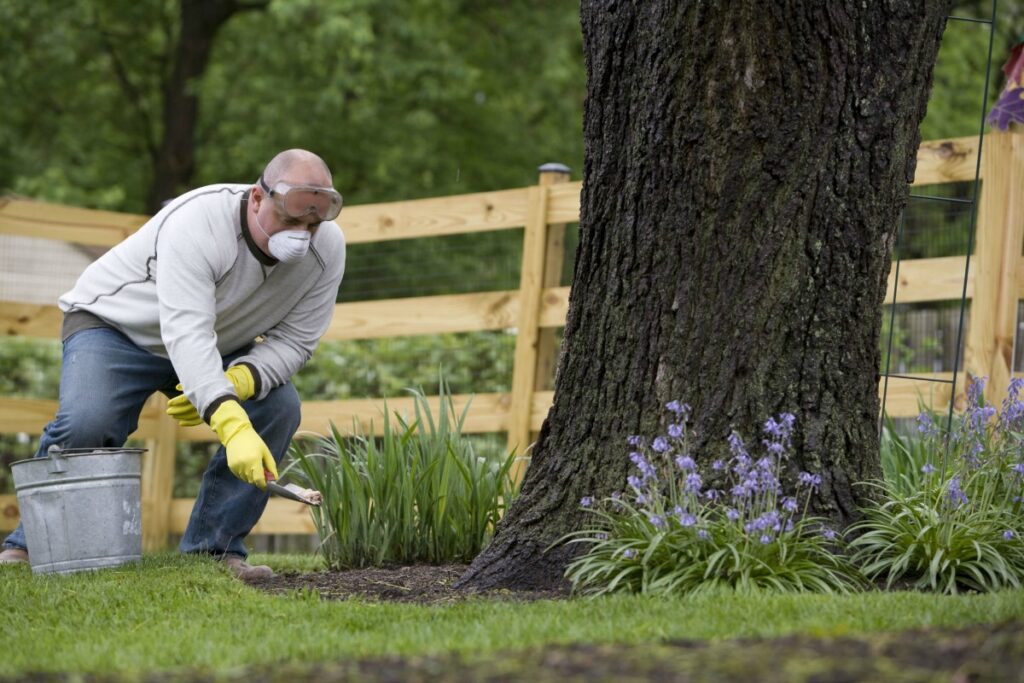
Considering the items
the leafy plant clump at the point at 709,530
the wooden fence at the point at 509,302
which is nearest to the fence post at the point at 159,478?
the wooden fence at the point at 509,302

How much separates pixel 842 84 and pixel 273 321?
216 centimetres

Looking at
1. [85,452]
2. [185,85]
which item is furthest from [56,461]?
[185,85]

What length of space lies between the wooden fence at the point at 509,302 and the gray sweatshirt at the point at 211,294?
0.56 metres

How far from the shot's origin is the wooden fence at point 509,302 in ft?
16.3

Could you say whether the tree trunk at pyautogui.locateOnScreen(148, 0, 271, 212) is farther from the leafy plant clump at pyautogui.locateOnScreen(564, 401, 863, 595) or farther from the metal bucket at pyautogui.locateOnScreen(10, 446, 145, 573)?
the leafy plant clump at pyautogui.locateOnScreen(564, 401, 863, 595)

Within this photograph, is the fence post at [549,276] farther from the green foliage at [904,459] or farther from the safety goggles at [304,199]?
the safety goggles at [304,199]

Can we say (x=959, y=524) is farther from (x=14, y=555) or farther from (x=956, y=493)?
(x=14, y=555)

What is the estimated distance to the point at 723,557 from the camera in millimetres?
3301

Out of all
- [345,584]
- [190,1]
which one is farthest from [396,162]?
[345,584]

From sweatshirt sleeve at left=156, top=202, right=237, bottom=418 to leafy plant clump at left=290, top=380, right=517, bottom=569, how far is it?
0.49 metres

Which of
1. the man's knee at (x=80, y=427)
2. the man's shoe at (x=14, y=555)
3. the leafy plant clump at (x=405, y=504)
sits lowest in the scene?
the man's shoe at (x=14, y=555)

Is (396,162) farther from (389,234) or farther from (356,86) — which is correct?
(389,234)

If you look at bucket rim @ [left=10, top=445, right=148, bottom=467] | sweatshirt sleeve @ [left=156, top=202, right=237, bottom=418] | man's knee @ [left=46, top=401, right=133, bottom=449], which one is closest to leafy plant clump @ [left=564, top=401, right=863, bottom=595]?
sweatshirt sleeve @ [left=156, top=202, right=237, bottom=418]

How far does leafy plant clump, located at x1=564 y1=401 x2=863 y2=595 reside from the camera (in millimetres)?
3266
